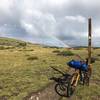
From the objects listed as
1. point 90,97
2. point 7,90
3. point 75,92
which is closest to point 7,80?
point 7,90

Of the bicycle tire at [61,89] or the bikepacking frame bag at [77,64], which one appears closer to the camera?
the bikepacking frame bag at [77,64]

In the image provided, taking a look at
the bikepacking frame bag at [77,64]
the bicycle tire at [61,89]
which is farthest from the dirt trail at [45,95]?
the bikepacking frame bag at [77,64]

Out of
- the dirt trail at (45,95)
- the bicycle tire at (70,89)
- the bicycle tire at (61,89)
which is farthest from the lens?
the bicycle tire at (61,89)

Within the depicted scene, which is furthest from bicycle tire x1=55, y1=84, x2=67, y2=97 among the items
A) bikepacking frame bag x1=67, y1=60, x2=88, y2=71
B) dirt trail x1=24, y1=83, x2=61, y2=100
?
bikepacking frame bag x1=67, y1=60, x2=88, y2=71

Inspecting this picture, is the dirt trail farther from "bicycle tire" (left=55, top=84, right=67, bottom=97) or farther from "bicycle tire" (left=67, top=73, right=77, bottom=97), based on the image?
"bicycle tire" (left=67, top=73, right=77, bottom=97)

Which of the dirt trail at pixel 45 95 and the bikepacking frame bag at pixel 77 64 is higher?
the bikepacking frame bag at pixel 77 64

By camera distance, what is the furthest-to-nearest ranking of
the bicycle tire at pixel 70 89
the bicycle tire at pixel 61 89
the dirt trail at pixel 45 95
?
the bicycle tire at pixel 61 89 → the dirt trail at pixel 45 95 → the bicycle tire at pixel 70 89

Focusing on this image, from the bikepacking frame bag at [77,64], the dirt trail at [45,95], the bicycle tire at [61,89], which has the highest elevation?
the bikepacking frame bag at [77,64]

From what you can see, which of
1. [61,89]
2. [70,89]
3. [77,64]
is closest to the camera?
[70,89]

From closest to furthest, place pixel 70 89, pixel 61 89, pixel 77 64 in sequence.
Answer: pixel 70 89 < pixel 77 64 < pixel 61 89

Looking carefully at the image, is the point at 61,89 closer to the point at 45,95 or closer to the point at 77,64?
the point at 45,95

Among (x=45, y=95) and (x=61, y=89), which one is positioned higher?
(x=61, y=89)

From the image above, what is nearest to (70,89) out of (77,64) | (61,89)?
Result: (61,89)

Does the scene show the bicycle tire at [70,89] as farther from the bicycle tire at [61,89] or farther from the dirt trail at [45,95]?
the dirt trail at [45,95]
